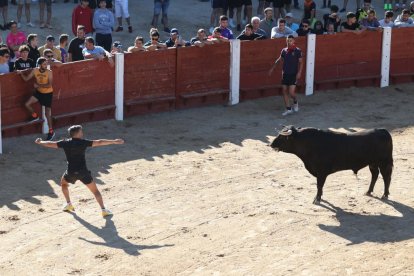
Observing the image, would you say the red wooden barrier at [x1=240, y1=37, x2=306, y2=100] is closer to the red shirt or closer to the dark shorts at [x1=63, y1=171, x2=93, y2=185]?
the red shirt

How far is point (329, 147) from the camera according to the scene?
13.4m

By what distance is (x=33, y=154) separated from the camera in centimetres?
1591

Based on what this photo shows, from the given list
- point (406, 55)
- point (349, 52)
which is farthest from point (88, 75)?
point (406, 55)

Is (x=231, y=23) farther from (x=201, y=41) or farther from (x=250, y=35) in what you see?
(x=201, y=41)

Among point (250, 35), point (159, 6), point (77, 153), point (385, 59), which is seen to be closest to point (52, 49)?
point (250, 35)

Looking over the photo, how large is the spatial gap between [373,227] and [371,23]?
9.66 metres

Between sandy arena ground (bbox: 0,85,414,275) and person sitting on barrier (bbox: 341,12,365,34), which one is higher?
person sitting on barrier (bbox: 341,12,365,34)

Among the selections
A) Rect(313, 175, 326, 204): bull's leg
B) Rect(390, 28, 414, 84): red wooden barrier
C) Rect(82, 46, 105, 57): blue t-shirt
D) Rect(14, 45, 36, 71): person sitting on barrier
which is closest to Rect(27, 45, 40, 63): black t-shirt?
Rect(14, 45, 36, 71): person sitting on barrier

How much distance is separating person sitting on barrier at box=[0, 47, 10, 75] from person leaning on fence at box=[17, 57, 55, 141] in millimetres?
215

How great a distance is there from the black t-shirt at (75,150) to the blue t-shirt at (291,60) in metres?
6.66

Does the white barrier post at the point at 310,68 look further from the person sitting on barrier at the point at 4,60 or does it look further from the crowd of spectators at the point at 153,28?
the person sitting on barrier at the point at 4,60

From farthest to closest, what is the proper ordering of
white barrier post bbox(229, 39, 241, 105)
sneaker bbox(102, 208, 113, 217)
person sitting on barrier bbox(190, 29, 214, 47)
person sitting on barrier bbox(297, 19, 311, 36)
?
person sitting on barrier bbox(297, 19, 311, 36), white barrier post bbox(229, 39, 241, 105), person sitting on barrier bbox(190, 29, 214, 47), sneaker bbox(102, 208, 113, 217)

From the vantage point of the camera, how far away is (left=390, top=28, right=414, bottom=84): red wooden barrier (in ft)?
71.7

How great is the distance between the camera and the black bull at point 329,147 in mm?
13383
